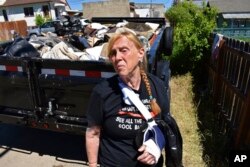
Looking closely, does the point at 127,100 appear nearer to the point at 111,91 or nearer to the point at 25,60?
the point at 111,91

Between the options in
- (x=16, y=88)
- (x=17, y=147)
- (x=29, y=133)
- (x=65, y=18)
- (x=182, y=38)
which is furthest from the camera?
(x=182, y=38)

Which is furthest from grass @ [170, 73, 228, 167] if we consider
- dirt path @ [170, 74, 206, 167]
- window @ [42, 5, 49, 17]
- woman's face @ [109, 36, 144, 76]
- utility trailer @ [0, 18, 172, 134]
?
window @ [42, 5, 49, 17]

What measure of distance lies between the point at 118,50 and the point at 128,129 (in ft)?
1.78

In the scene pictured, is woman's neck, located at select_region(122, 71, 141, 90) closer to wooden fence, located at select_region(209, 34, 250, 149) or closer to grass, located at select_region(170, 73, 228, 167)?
wooden fence, located at select_region(209, 34, 250, 149)

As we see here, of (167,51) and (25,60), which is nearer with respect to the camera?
(25,60)

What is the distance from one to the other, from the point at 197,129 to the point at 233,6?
156 feet

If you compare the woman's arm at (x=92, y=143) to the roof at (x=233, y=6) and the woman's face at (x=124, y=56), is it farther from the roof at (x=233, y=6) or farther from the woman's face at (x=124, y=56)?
the roof at (x=233, y=6)

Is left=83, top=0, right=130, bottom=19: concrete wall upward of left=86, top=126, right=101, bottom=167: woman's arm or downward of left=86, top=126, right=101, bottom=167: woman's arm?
upward

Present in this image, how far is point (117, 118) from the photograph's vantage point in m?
2.00

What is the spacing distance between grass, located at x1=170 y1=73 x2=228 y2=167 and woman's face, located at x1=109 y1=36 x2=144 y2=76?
257 centimetres

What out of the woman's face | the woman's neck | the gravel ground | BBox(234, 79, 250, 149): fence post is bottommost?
the gravel ground

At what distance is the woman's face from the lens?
6.48ft

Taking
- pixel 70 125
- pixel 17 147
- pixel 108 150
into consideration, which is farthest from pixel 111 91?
pixel 17 147

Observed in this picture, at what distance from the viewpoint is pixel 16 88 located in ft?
12.7
